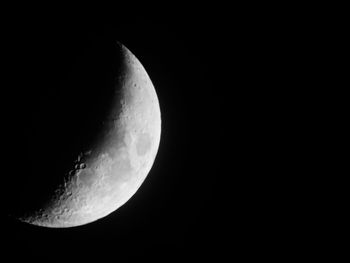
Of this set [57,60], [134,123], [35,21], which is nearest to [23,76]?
[57,60]

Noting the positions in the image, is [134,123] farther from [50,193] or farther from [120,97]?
[50,193]

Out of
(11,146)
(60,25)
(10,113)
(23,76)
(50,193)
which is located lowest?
(50,193)

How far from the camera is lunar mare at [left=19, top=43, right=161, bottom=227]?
261 cm

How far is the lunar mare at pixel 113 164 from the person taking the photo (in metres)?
2.61

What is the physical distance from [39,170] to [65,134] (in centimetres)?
32

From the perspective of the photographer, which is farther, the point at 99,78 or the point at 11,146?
the point at 99,78

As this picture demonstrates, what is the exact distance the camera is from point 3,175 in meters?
2.41

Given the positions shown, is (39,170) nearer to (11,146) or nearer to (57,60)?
(11,146)

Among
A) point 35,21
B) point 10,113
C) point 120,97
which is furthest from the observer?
point 120,97

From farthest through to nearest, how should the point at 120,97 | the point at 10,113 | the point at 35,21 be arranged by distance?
the point at 120,97 → the point at 35,21 → the point at 10,113

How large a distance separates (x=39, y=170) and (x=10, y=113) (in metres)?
0.44

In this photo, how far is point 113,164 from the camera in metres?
2.67

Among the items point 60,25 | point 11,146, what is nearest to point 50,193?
point 11,146

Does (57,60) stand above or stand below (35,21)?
below
